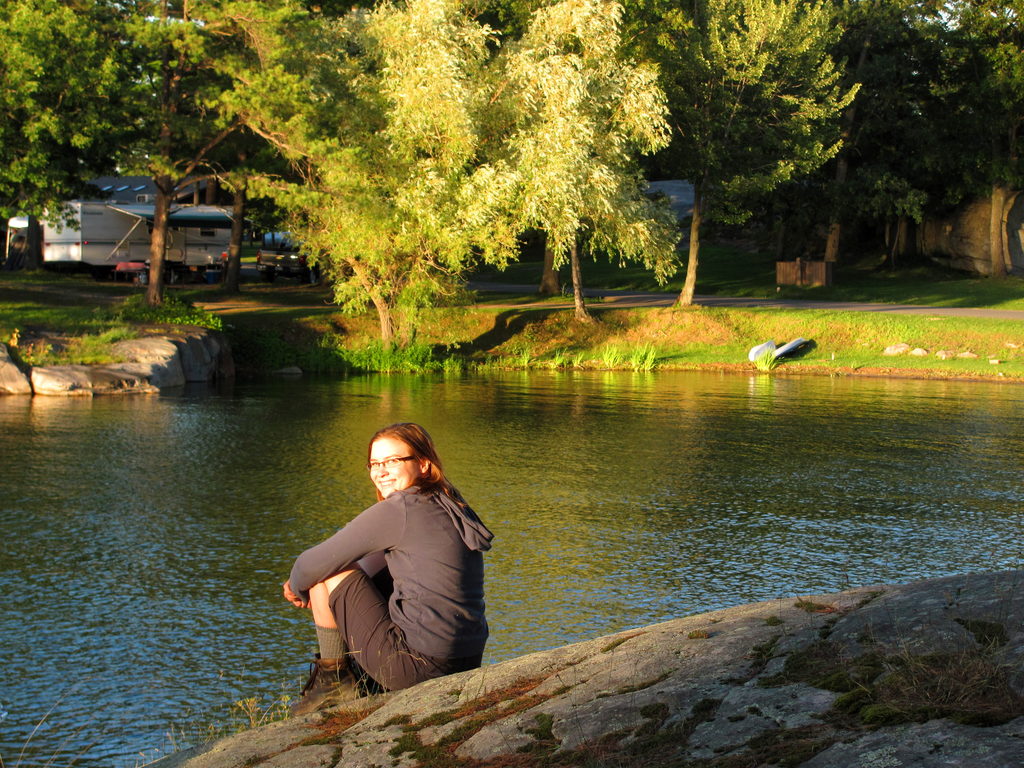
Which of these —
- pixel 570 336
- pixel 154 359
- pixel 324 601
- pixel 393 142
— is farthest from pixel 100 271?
pixel 324 601

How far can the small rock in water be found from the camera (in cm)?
3120

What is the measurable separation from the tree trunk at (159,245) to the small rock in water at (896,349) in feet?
63.0

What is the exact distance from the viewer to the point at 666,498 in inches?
559

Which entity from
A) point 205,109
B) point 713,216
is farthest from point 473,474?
point 713,216

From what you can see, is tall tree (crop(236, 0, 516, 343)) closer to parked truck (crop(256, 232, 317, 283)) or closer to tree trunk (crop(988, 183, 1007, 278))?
parked truck (crop(256, 232, 317, 283))

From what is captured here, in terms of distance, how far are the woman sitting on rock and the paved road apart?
2994 centimetres

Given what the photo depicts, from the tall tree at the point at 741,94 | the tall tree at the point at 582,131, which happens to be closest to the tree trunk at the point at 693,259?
the tall tree at the point at 741,94

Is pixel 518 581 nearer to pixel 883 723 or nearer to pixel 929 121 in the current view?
pixel 883 723

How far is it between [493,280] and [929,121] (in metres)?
18.4

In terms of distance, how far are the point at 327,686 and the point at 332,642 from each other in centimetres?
22

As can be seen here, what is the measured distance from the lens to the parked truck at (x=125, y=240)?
43.9 metres

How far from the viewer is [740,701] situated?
14.5 ft

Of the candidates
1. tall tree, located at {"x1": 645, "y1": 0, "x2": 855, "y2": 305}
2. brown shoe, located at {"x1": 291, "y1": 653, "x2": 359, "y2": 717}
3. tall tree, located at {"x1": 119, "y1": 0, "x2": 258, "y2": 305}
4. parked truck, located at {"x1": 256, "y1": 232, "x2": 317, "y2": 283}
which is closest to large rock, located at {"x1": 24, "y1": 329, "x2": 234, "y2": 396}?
tall tree, located at {"x1": 119, "y1": 0, "x2": 258, "y2": 305}

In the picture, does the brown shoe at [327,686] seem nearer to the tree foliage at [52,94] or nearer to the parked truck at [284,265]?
the tree foliage at [52,94]
